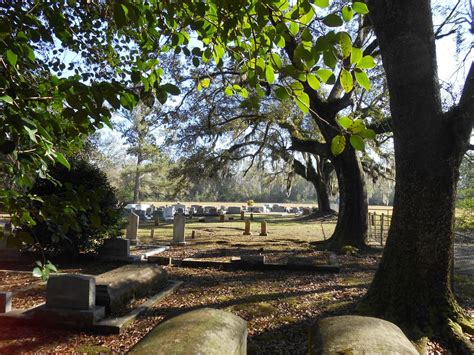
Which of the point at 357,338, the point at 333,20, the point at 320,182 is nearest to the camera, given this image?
the point at 333,20

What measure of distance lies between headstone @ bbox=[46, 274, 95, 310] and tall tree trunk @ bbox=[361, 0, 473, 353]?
4068 millimetres

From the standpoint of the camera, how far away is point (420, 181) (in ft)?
18.5

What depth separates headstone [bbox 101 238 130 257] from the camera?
11.0 m

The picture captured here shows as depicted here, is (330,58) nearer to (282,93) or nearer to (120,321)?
(282,93)

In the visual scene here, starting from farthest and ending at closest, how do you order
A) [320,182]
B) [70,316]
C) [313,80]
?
1. [320,182]
2. [70,316]
3. [313,80]

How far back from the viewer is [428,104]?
570cm

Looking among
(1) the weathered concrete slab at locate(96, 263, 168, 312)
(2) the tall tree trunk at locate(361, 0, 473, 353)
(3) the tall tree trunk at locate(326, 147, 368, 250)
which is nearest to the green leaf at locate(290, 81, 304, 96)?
(2) the tall tree trunk at locate(361, 0, 473, 353)

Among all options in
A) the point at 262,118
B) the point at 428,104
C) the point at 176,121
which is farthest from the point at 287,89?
the point at 176,121

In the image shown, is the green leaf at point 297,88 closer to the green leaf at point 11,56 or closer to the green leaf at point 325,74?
the green leaf at point 325,74

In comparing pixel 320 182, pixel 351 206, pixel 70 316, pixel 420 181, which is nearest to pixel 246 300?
pixel 70 316

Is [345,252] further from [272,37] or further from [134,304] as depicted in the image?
[272,37]

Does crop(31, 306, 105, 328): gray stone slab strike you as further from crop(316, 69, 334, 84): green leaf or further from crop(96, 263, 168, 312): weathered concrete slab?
crop(316, 69, 334, 84): green leaf

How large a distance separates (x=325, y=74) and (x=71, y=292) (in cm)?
547

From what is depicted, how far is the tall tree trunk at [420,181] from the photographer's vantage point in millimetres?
5590
